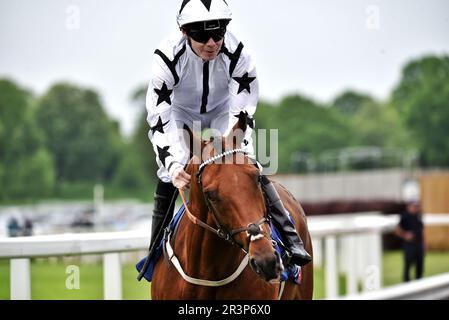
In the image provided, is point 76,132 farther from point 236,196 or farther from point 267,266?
point 267,266

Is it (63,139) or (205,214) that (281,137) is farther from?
(205,214)

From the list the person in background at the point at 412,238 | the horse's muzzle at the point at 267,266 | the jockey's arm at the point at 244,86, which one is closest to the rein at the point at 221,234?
the horse's muzzle at the point at 267,266

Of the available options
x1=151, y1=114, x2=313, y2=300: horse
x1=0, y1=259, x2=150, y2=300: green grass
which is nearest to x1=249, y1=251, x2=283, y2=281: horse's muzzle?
x1=151, y1=114, x2=313, y2=300: horse

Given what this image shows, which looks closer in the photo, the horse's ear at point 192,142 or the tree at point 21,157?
the horse's ear at point 192,142

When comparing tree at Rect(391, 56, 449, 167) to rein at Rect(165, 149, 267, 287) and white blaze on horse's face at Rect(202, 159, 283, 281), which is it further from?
white blaze on horse's face at Rect(202, 159, 283, 281)

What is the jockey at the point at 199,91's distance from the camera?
16.3 ft

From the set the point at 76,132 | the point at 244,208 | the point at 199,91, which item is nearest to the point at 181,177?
the point at 244,208

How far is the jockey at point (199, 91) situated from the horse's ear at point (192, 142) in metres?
0.14

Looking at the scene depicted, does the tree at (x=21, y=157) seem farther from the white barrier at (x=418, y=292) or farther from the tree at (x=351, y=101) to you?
the tree at (x=351, y=101)

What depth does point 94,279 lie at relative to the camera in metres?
14.4

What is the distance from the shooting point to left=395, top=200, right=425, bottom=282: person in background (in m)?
14.5
